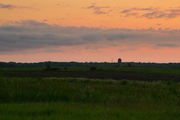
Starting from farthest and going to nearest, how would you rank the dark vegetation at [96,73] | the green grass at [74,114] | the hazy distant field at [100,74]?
1. the dark vegetation at [96,73]
2. the hazy distant field at [100,74]
3. the green grass at [74,114]

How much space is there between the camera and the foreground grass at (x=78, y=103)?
39.4 feet

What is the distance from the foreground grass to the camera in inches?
473

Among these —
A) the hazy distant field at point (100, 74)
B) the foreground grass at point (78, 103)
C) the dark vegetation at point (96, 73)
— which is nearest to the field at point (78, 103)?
the foreground grass at point (78, 103)

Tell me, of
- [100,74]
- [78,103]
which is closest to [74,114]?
[78,103]

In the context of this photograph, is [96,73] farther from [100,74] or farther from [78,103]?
[78,103]

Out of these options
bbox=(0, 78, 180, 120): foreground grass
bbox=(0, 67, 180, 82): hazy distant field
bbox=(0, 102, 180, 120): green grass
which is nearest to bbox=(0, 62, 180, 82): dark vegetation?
bbox=(0, 67, 180, 82): hazy distant field

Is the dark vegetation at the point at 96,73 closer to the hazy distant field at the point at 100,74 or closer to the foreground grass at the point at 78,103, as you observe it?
the hazy distant field at the point at 100,74

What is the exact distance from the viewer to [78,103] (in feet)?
55.1

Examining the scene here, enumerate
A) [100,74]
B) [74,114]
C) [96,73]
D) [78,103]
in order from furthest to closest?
[96,73] < [100,74] < [78,103] < [74,114]

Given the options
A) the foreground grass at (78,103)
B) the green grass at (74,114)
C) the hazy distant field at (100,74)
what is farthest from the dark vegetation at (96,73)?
the green grass at (74,114)

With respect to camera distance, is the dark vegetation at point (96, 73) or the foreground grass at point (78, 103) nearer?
the foreground grass at point (78, 103)

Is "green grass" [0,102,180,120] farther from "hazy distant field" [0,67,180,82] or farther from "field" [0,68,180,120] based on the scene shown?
"hazy distant field" [0,67,180,82]

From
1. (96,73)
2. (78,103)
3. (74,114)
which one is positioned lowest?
(78,103)

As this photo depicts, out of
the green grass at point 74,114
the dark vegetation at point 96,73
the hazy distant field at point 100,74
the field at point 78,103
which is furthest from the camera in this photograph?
the dark vegetation at point 96,73
